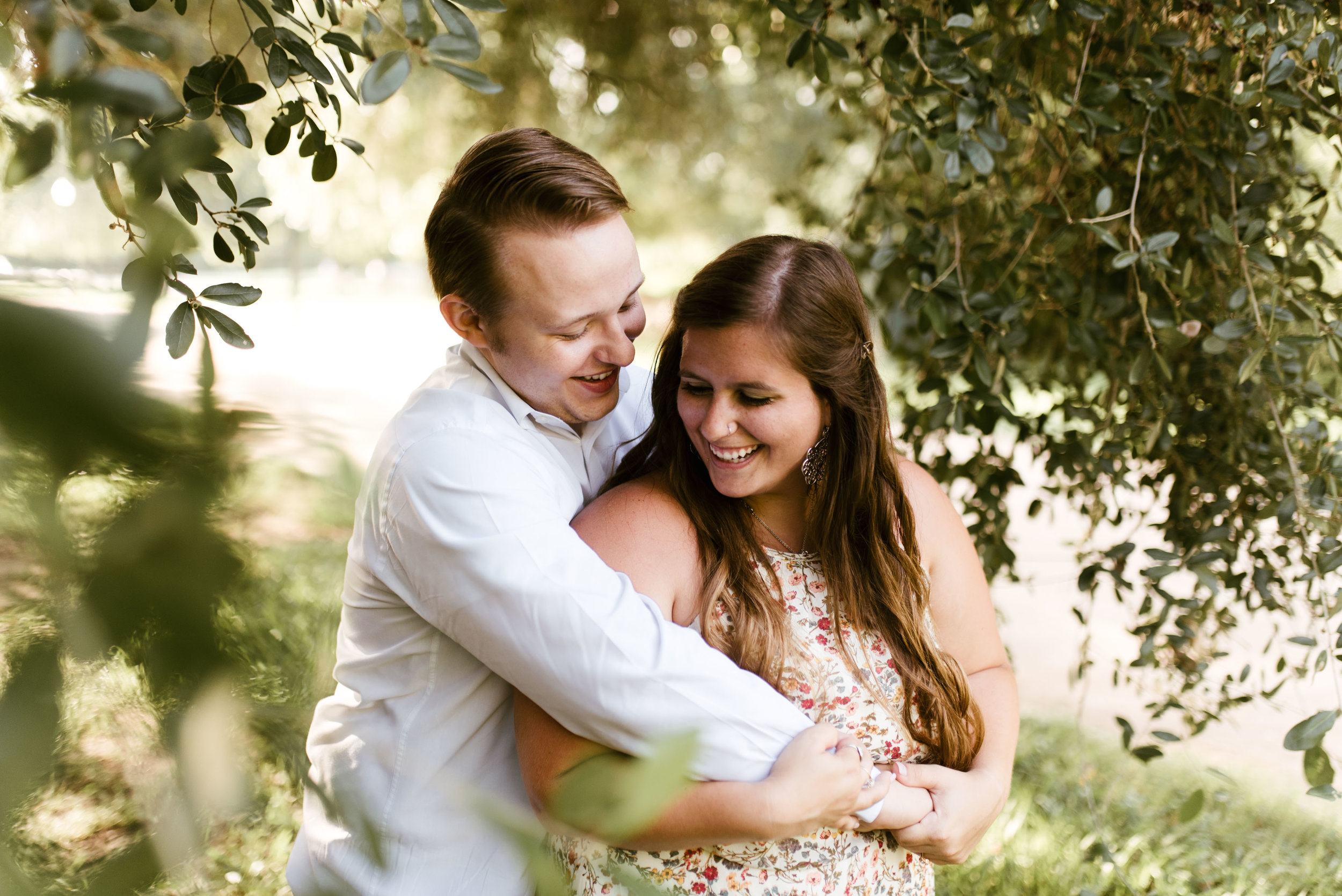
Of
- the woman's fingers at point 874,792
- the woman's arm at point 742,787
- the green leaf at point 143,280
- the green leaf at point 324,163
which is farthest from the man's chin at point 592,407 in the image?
the green leaf at point 143,280

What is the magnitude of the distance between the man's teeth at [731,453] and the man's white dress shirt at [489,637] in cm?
30

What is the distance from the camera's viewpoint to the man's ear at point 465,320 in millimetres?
1716

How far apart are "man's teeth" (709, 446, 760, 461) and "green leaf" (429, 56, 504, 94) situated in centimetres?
97

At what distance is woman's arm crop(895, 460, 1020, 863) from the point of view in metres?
1.68

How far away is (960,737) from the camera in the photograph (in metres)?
1.74

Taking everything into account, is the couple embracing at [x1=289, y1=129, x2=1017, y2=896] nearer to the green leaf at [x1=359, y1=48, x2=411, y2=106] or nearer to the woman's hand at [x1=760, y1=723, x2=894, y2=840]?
the woman's hand at [x1=760, y1=723, x2=894, y2=840]

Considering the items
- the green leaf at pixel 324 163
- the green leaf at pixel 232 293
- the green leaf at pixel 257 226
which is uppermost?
the green leaf at pixel 324 163

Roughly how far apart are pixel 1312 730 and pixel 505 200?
166 centimetres

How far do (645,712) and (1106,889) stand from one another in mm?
2314

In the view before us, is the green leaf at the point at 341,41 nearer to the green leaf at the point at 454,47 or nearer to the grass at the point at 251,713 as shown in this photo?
the green leaf at the point at 454,47

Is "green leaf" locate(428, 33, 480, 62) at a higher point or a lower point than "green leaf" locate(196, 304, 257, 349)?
higher

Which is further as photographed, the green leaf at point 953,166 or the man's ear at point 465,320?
the green leaf at point 953,166

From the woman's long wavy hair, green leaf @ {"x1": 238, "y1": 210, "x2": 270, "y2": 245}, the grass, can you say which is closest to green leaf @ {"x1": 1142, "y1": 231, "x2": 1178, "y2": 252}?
the woman's long wavy hair

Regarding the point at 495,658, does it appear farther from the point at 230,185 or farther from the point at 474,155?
the point at 474,155
